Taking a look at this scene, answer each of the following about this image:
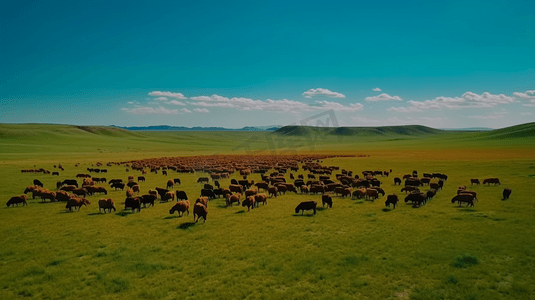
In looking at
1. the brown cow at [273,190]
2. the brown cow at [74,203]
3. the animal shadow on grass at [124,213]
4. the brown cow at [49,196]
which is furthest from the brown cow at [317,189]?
the brown cow at [49,196]

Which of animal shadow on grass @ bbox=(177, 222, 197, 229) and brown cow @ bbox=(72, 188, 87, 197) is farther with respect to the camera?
brown cow @ bbox=(72, 188, 87, 197)

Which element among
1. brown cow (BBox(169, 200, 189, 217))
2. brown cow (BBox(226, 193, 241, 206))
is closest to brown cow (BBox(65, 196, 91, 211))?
brown cow (BBox(169, 200, 189, 217))

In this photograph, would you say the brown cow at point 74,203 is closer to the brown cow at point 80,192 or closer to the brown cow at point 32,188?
the brown cow at point 80,192

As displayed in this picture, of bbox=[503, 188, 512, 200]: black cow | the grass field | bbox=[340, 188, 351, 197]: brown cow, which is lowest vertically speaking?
the grass field

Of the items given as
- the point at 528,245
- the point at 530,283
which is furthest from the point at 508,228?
the point at 530,283

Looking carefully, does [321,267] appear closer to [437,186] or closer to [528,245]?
[528,245]

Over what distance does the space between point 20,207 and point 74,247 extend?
12594mm

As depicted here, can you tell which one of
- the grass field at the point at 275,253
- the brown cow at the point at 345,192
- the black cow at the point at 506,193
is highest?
the black cow at the point at 506,193

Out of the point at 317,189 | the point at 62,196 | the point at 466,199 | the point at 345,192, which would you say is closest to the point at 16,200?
the point at 62,196

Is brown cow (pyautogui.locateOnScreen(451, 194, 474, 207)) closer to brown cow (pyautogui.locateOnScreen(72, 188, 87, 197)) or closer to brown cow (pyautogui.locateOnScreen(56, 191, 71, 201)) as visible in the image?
brown cow (pyautogui.locateOnScreen(56, 191, 71, 201))

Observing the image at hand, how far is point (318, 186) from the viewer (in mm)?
26656

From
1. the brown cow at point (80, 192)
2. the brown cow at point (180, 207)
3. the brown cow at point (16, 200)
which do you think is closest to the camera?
the brown cow at point (180, 207)

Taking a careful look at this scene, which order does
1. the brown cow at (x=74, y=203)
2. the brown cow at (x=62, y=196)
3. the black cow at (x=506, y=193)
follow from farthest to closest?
the brown cow at (x=62, y=196), the black cow at (x=506, y=193), the brown cow at (x=74, y=203)

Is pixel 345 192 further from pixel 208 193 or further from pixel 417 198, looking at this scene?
pixel 208 193
